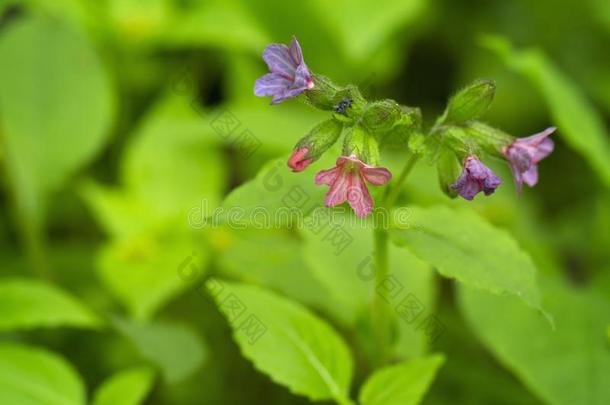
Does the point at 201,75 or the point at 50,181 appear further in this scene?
the point at 201,75

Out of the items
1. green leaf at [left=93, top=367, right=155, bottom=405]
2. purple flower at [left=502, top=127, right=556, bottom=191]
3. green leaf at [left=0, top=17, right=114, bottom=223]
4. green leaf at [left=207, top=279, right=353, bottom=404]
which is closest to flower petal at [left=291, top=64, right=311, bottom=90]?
purple flower at [left=502, top=127, right=556, bottom=191]

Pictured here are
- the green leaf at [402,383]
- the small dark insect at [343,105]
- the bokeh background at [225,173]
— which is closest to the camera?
the small dark insect at [343,105]

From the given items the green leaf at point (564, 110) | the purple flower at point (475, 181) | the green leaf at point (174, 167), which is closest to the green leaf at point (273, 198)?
the purple flower at point (475, 181)

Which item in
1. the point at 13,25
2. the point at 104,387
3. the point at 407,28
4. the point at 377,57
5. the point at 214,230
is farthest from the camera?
the point at 407,28

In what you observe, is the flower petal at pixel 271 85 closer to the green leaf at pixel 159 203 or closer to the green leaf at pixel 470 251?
the green leaf at pixel 470 251

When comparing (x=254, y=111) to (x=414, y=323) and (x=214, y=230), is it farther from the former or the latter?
(x=414, y=323)

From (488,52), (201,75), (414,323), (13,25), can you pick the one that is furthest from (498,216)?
(13,25)

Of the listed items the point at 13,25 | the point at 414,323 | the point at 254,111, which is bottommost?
the point at 414,323

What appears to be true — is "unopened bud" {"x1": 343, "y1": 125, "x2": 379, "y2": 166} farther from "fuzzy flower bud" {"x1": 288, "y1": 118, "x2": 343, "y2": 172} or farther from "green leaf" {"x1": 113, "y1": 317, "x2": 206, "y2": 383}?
"green leaf" {"x1": 113, "y1": 317, "x2": 206, "y2": 383}
